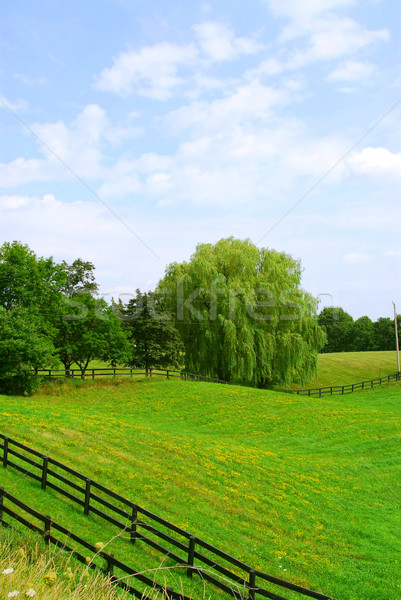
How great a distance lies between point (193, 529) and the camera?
376 inches

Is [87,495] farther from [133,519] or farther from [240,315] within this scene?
[240,315]

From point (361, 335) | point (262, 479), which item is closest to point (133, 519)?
point (262, 479)

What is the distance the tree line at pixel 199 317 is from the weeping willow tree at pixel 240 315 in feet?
0.25

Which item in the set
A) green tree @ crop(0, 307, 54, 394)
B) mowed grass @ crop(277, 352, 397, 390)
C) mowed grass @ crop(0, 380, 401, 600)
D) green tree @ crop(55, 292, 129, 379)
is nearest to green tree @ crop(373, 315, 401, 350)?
mowed grass @ crop(277, 352, 397, 390)

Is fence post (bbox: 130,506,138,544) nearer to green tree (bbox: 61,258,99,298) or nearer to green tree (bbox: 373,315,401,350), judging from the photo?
green tree (bbox: 61,258,99,298)

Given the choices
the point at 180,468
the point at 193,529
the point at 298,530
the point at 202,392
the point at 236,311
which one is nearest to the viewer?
the point at 193,529

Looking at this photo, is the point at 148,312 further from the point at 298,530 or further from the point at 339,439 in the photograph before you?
the point at 298,530

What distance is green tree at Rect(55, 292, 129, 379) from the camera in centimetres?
2950

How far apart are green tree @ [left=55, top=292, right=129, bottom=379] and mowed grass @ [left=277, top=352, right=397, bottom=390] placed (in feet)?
73.7

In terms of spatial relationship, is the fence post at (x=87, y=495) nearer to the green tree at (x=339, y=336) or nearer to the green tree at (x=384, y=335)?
the green tree at (x=384, y=335)

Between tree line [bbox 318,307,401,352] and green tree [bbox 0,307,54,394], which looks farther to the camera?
tree line [bbox 318,307,401,352]

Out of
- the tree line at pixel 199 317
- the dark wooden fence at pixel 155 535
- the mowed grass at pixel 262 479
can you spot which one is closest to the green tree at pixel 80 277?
the tree line at pixel 199 317

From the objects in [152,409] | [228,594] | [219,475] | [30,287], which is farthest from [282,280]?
[228,594]

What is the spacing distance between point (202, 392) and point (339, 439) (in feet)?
32.5
